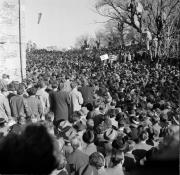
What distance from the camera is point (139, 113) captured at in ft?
23.9

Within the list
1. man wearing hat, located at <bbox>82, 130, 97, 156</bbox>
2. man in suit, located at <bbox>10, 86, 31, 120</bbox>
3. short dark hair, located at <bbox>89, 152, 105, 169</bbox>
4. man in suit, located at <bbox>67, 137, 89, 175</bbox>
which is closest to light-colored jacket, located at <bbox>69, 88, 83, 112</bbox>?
man in suit, located at <bbox>10, 86, 31, 120</bbox>

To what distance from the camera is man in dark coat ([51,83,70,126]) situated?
8.49 meters

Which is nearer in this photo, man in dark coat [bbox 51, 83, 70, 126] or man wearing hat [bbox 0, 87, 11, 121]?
man wearing hat [bbox 0, 87, 11, 121]

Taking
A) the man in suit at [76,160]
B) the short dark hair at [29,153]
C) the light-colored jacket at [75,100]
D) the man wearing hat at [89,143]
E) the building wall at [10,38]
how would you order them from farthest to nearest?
the building wall at [10,38], the light-colored jacket at [75,100], the man wearing hat at [89,143], the man in suit at [76,160], the short dark hair at [29,153]

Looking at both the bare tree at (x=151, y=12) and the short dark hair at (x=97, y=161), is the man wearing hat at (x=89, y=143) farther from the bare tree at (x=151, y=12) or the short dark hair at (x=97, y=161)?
the bare tree at (x=151, y=12)

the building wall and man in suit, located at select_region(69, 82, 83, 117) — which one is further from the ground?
the building wall

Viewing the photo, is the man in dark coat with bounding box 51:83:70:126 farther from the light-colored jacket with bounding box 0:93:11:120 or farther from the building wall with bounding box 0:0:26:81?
the building wall with bounding box 0:0:26:81

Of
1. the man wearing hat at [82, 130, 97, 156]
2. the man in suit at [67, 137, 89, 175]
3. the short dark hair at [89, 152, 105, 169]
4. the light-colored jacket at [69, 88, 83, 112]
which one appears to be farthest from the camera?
the light-colored jacket at [69, 88, 83, 112]

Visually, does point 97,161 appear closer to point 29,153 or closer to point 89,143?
point 89,143

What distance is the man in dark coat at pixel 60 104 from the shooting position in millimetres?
8492

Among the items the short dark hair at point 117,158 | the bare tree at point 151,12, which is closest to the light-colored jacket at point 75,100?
the short dark hair at point 117,158

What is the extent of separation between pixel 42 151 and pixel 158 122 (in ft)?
16.7

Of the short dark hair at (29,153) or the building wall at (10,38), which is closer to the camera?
the short dark hair at (29,153)

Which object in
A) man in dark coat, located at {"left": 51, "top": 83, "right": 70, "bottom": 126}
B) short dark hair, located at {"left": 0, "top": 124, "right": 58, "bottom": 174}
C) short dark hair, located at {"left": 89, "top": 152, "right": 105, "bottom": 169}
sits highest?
short dark hair, located at {"left": 0, "top": 124, "right": 58, "bottom": 174}
